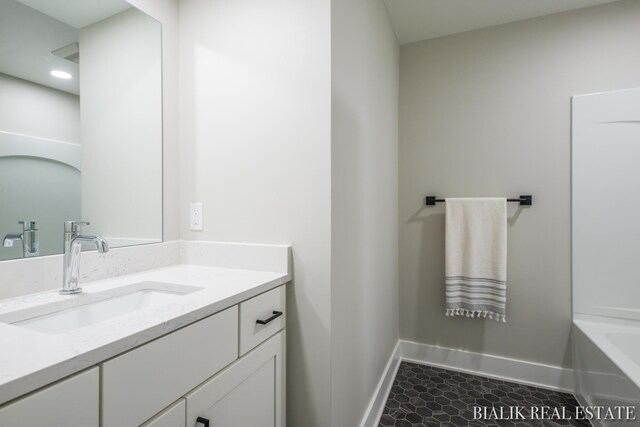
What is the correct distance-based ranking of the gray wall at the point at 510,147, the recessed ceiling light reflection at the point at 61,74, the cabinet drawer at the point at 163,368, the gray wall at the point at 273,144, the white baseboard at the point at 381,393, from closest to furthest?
1. the cabinet drawer at the point at 163,368
2. the recessed ceiling light reflection at the point at 61,74
3. the gray wall at the point at 273,144
4. the white baseboard at the point at 381,393
5. the gray wall at the point at 510,147

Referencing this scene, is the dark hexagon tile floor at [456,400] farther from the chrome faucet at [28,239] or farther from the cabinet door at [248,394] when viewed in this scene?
the chrome faucet at [28,239]

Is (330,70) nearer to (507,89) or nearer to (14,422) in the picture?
(14,422)

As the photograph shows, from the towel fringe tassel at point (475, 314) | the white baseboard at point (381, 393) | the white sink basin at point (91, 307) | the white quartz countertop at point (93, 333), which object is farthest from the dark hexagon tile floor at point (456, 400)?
the white sink basin at point (91, 307)

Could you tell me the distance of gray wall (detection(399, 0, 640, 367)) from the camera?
1896mm

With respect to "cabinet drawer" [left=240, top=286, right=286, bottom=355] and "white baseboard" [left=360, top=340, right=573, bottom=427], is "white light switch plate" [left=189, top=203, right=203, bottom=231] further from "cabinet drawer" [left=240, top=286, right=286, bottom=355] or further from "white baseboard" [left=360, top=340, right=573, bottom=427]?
"white baseboard" [left=360, top=340, right=573, bottom=427]

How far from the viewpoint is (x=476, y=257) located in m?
2.01

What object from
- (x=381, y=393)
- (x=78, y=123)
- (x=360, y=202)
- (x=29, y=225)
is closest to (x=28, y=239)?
(x=29, y=225)

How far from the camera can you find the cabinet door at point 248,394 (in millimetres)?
785

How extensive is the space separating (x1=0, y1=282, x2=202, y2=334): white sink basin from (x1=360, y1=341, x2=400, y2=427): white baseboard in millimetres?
1117

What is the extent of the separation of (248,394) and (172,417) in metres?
0.28

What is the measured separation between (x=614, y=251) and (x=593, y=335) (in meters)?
0.53

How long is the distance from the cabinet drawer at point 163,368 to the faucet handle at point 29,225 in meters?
0.63

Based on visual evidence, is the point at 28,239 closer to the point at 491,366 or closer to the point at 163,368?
the point at 163,368

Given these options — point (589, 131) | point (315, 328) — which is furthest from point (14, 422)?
point (589, 131)
